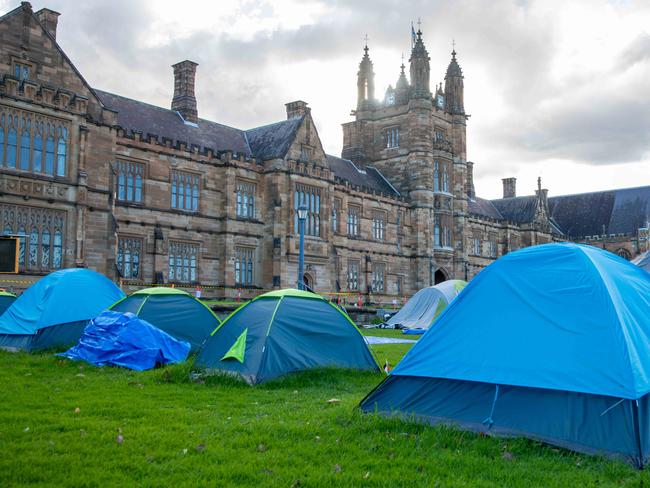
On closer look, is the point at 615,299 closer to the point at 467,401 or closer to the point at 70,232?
the point at 467,401

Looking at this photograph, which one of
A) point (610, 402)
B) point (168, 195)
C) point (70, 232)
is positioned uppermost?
point (168, 195)

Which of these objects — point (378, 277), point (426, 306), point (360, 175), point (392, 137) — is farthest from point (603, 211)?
point (426, 306)

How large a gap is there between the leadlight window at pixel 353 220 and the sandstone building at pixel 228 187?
92mm

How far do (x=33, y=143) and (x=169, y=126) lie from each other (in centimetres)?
987

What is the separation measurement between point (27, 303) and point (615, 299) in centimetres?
1340

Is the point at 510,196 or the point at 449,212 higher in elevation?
the point at 510,196

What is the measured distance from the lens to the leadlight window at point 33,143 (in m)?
24.0

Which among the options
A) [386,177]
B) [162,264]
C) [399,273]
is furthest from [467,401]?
[386,177]

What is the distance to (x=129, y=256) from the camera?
98.0 ft

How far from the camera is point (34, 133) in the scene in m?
24.6

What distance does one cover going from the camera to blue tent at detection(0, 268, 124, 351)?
14.7 meters

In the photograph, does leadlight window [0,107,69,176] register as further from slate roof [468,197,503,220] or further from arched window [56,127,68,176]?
slate roof [468,197,503,220]

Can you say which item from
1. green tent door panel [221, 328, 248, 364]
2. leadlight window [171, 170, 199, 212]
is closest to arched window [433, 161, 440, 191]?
leadlight window [171, 170, 199, 212]

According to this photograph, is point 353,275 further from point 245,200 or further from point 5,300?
point 5,300
